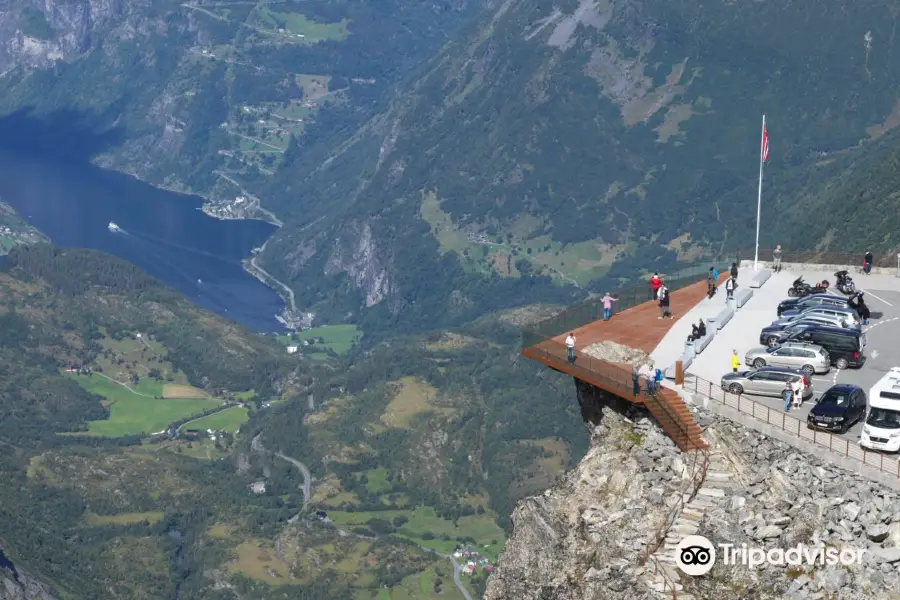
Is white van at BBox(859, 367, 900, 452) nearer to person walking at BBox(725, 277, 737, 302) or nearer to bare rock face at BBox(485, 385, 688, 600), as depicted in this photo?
bare rock face at BBox(485, 385, 688, 600)

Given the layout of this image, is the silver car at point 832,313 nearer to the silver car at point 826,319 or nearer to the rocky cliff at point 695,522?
the silver car at point 826,319

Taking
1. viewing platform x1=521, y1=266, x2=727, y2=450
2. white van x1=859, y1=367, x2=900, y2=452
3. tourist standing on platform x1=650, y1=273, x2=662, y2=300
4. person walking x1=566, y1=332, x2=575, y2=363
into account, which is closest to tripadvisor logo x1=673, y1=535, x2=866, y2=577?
viewing platform x1=521, y1=266, x2=727, y2=450

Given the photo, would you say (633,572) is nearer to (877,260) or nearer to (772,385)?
(772,385)

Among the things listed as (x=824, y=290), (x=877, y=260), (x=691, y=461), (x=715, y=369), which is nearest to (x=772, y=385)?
(x=715, y=369)

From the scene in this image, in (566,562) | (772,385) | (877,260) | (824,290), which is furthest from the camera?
(877,260)

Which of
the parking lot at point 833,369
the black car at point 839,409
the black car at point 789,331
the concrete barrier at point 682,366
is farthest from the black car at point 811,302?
the black car at point 839,409

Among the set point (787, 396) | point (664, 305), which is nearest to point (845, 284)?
point (664, 305)

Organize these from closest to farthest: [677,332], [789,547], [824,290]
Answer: [789,547] → [677,332] → [824,290]

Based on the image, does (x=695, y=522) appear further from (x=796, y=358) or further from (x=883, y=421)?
(x=796, y=358)
